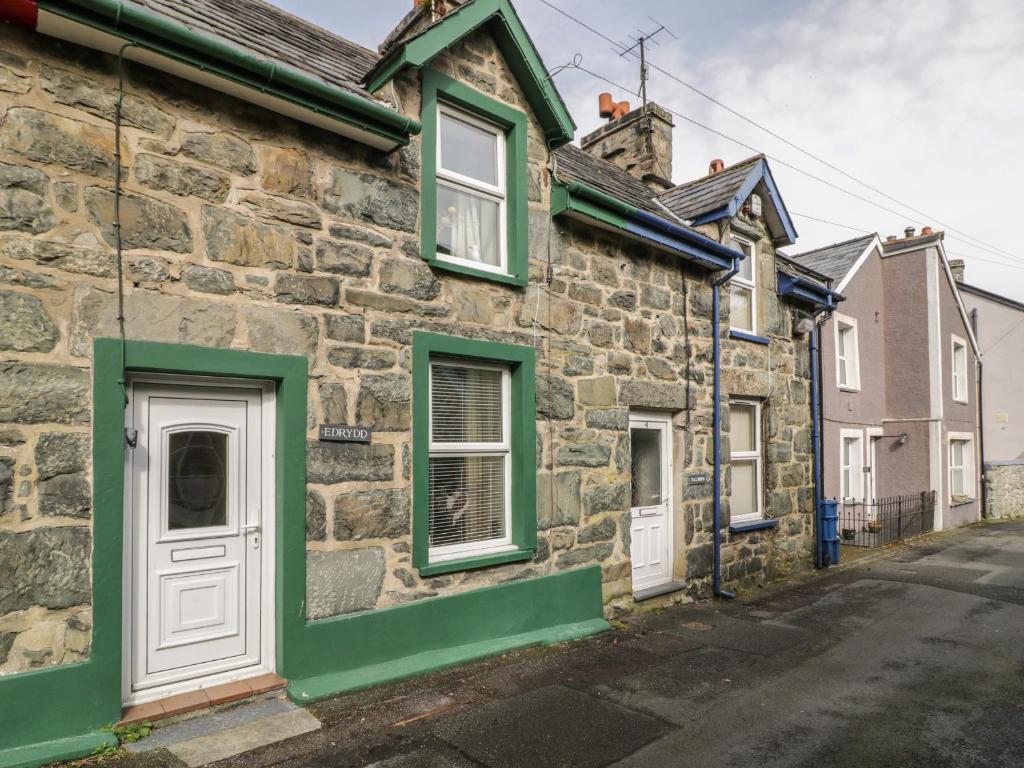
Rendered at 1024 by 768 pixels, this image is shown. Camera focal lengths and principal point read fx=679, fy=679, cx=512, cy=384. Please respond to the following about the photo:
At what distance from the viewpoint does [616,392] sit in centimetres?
773

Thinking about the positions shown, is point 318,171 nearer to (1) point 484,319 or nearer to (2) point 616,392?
(1) point 484,319

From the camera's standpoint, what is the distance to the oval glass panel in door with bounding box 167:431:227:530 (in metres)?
4.83

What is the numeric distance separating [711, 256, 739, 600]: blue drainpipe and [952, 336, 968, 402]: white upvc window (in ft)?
42.3

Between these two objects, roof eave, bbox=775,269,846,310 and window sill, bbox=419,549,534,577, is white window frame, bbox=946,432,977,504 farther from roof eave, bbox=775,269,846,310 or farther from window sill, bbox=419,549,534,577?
window sill, bbox=419,549,534,577

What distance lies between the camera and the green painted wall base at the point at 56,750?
3.84 m

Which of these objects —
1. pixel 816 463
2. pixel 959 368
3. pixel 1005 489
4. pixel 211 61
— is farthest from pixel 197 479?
pixel 1005 489

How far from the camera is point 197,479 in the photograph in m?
4.93

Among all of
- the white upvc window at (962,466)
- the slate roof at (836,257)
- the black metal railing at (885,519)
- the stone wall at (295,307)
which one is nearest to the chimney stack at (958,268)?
the white upvc window at (962,466)

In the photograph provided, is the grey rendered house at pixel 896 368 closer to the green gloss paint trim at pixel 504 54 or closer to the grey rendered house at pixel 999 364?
the grey rendered house at pixel 999 364

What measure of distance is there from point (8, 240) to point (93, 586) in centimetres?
218

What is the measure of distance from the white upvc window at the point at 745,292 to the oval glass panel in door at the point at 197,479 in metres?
7.46

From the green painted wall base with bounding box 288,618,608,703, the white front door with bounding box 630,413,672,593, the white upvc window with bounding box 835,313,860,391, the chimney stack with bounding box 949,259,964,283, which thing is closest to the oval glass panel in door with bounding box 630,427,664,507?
the white front door with bounding box 630,413,672,593

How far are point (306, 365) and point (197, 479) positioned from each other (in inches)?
44.6

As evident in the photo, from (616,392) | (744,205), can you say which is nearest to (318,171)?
(616,392)
